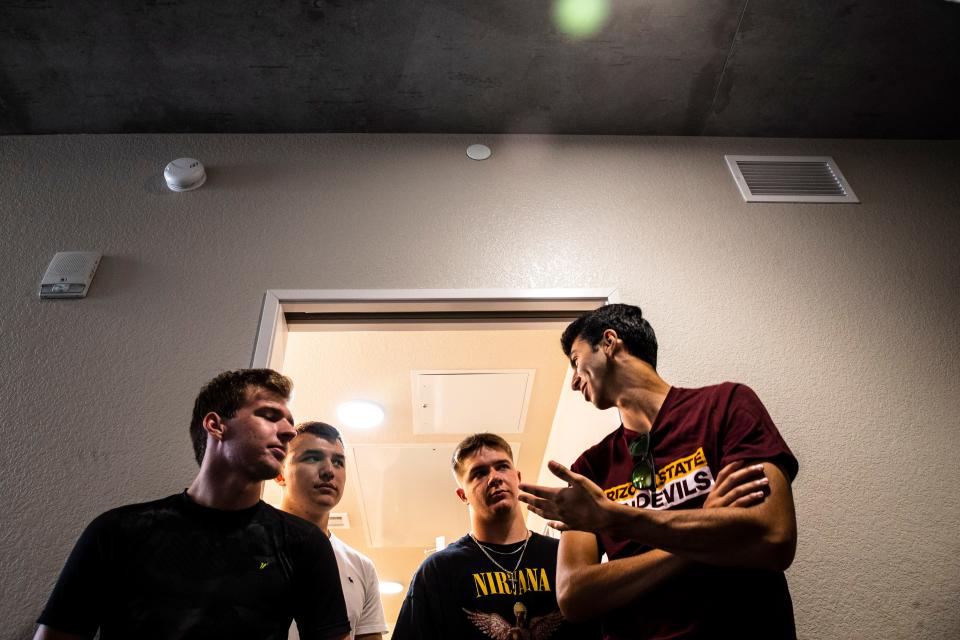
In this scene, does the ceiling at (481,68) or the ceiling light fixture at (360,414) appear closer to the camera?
the ceiling at (481,68)

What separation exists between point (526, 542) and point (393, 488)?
2.70m

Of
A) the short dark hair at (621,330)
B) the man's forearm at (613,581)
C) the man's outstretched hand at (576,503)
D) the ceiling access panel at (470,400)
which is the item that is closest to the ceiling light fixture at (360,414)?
the ceiling access panel at (470,400)

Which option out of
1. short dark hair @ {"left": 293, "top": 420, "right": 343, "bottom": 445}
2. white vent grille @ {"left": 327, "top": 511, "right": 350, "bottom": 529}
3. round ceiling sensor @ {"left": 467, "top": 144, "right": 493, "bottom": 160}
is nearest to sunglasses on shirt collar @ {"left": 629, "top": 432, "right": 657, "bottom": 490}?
short dark hair @ {"left": 293, "top": 420, "right": 343, "bottom": 445}

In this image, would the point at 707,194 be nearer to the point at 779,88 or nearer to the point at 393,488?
the point at 779,88

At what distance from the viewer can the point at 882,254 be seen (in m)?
2.40

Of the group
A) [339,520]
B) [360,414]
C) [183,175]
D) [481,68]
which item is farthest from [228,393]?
[339,520]

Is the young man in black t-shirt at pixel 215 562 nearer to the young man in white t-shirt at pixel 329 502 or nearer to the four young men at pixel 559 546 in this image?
the four young men at pixel 559 546

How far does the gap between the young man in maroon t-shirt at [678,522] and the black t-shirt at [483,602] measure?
365 mm

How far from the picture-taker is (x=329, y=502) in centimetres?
228

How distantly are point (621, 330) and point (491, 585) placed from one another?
33.9 inches

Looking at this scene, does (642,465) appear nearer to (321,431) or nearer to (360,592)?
(360,592)

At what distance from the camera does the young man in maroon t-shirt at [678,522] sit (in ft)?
3.67

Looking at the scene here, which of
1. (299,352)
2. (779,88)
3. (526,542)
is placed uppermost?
(779,88)

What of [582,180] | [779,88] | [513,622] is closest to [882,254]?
[779,88]
